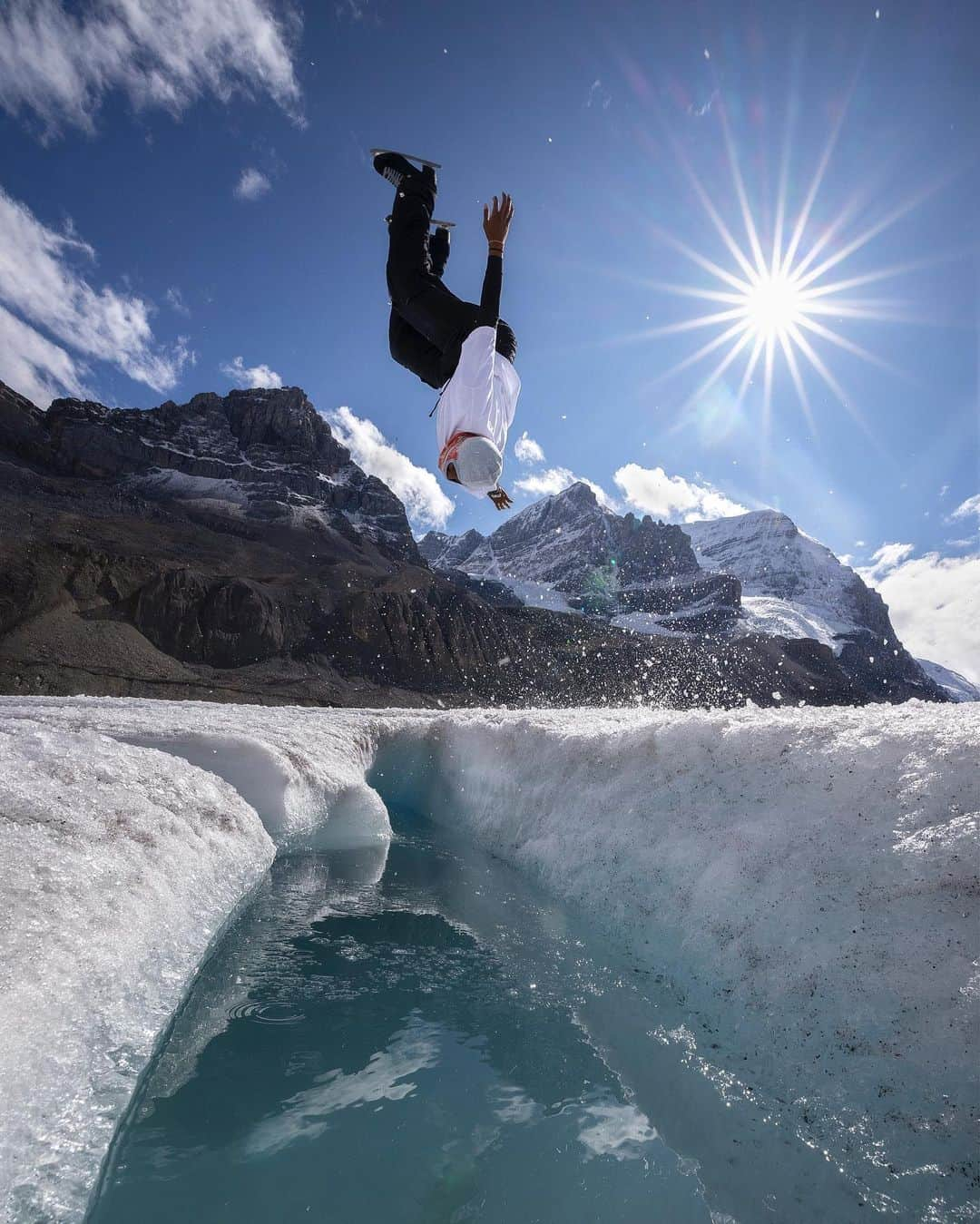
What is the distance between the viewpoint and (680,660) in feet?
306

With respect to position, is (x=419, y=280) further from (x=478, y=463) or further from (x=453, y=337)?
(x=478, y=463)

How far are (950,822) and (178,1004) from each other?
14.0ft

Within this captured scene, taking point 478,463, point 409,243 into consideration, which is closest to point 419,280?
point 409,243

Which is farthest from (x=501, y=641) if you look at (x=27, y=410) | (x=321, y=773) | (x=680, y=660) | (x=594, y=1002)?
(x=27, y=410)

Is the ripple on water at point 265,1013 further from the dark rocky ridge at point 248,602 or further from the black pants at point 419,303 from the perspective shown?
the dark rocky ridge at point 248,602

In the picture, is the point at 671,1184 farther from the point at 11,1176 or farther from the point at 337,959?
the point at 337,959

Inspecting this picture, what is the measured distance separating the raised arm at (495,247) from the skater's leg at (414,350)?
682 mm

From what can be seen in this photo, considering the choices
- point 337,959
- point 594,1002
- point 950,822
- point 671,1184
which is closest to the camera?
point 671,1184

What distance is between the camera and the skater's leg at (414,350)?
191 inches

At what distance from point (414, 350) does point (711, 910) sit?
4714mm

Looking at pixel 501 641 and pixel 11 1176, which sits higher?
pixel 501 641

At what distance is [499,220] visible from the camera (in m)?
4.31

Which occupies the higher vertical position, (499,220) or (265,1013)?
(499,220)

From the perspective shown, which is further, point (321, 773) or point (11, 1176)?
point (321, 773)
